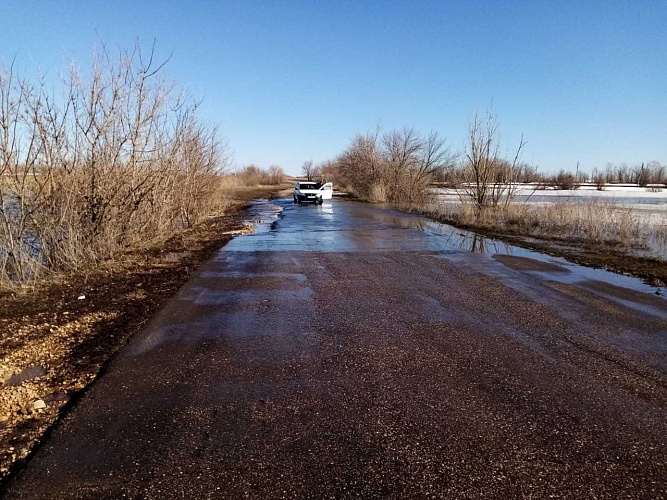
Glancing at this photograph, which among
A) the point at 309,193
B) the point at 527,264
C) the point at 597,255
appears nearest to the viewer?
the point at 527,264

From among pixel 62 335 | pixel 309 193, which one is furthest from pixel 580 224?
pixel 309 193

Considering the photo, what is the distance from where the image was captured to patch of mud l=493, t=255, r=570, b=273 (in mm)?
9805

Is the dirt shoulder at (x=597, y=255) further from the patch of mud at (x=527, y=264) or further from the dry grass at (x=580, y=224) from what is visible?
the patch of mud at (x=527, y=264)

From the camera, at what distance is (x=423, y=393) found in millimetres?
3799

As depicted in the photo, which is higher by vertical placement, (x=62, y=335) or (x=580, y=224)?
(x=580, y=224)

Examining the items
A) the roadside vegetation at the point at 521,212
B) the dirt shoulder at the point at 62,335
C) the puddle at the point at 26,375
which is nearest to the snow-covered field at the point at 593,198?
the roadside vegetation at the point at 521,212

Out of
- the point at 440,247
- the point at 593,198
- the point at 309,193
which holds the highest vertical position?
the point at 309,193

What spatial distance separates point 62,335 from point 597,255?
41.9 feet

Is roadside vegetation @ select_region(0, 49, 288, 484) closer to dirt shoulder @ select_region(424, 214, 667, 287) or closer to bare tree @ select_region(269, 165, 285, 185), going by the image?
dirt shoulder @ select_region(424, 214, 667, 287)

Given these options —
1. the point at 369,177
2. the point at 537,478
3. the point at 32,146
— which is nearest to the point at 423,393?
the point at 537,478

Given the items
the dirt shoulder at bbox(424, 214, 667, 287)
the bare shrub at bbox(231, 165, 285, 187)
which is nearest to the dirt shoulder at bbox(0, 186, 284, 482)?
the dirt shoulder at bbox(424, 214, 667, 287)

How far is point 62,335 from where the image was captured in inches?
203

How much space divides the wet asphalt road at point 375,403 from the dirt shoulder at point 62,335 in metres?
0.21

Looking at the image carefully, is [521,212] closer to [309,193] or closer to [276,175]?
[309,193]
